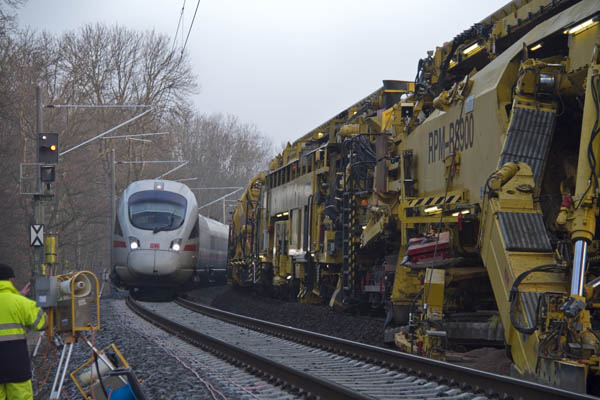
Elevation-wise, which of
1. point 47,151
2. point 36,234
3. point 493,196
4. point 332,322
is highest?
point 47,151

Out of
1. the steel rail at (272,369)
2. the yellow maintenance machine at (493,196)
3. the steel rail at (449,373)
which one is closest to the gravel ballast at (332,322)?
the yellow maintenance machine at (493,196)

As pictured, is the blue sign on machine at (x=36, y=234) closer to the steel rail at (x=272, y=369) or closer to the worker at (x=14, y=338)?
the steel rail at (x=272, y=369)

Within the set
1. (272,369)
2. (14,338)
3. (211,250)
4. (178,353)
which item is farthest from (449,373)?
(211,250)

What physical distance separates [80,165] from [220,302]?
829 inches

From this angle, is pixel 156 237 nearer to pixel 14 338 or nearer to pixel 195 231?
pixel 195 231

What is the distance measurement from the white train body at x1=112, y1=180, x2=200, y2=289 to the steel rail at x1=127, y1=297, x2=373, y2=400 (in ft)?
28.2

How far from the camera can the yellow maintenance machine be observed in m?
6.79

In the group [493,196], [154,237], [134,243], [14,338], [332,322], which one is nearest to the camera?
[14,338]

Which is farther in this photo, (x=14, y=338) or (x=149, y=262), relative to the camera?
(x=149, y=262)

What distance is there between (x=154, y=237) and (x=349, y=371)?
1550cm

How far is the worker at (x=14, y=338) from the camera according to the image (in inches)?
234

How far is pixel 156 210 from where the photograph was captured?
24.5 m

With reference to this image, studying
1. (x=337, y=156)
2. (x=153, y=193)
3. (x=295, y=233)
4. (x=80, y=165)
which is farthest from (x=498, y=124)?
(x=80, y=165)

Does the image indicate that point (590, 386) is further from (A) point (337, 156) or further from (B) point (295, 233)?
(B) point (295, 233)
